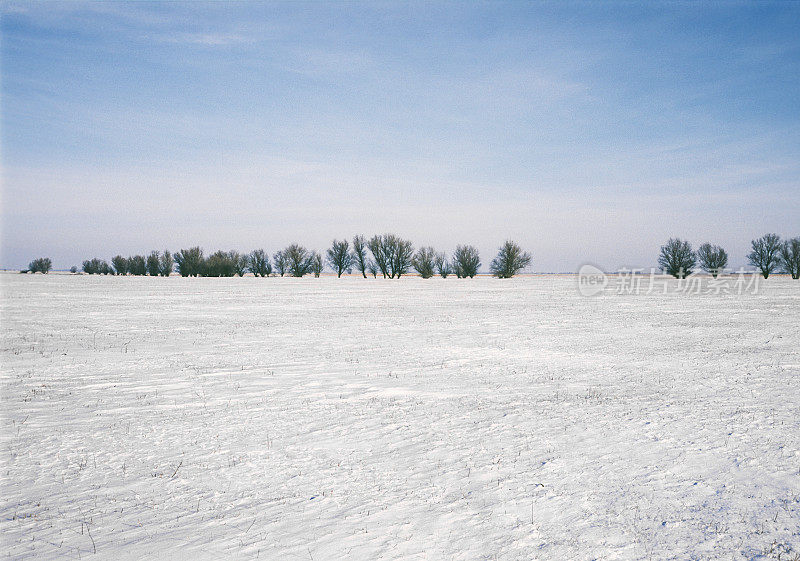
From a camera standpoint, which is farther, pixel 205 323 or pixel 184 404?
pixel 205 323

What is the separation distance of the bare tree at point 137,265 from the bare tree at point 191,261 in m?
22.3

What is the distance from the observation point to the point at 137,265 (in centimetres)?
11550

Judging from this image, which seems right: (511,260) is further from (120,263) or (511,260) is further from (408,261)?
(120,263)

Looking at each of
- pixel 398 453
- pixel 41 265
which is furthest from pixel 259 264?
pixel 398 453

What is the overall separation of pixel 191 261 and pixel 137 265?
28.5 meters

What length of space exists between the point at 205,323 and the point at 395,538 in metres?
19.3

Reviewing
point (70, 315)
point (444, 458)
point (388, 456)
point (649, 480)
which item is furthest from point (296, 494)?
point (70, 315)

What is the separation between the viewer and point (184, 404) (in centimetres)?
935

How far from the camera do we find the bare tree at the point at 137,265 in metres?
115

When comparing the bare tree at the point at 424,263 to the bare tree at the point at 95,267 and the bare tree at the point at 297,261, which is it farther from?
the bare tree at the point at 95,267

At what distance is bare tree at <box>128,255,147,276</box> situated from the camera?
114688 millimetres

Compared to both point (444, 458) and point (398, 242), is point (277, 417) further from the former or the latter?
point (398, 242)

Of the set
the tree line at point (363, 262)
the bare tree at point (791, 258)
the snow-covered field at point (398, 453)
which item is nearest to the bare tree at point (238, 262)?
the tree line at point (363, 262)

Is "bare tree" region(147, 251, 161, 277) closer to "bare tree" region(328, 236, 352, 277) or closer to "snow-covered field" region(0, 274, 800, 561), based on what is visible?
"bare tree" region(328, 236, 352, 277)
